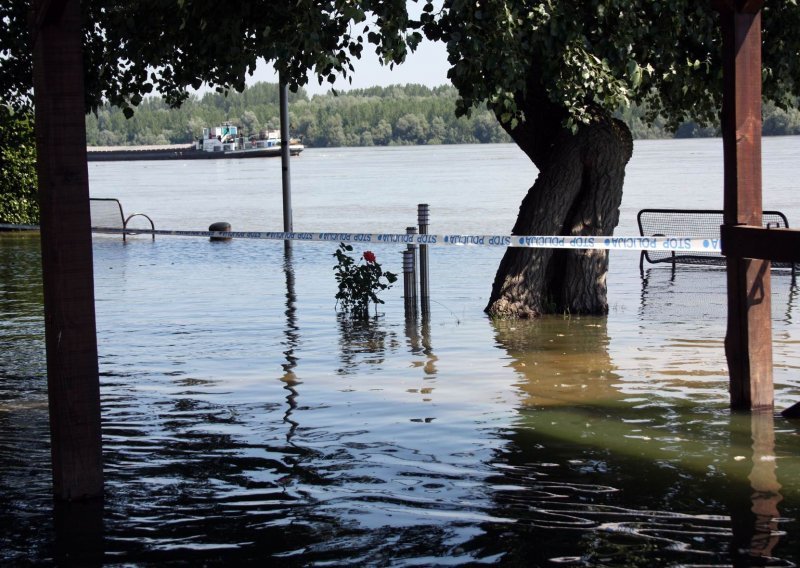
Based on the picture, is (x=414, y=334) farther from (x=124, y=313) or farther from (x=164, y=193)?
(x=164, y=193)

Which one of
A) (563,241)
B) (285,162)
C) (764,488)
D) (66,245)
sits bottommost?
(764,488)

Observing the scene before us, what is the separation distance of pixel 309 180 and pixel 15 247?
188 ft

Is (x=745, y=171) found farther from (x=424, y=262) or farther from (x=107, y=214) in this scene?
(x=107, y=214)

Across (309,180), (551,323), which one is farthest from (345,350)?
(309,180)

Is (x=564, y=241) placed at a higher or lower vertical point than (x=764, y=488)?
higher

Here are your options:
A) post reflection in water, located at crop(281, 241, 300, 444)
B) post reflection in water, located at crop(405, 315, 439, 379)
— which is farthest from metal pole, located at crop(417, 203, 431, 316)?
post reflection in water, located at crop(281, 241, 300, 444)

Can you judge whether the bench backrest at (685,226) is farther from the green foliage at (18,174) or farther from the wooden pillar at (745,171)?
the green foliage at (18,174)

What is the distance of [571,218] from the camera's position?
14406mm

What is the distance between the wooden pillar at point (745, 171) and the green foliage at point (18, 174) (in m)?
20.9

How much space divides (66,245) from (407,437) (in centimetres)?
272

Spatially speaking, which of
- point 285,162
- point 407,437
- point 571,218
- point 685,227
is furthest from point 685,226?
point 407,437

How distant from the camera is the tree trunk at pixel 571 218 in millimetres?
14172

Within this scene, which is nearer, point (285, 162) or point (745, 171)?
point (745, 171)

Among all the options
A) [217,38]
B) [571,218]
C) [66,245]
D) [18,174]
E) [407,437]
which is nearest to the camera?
[66,245]
